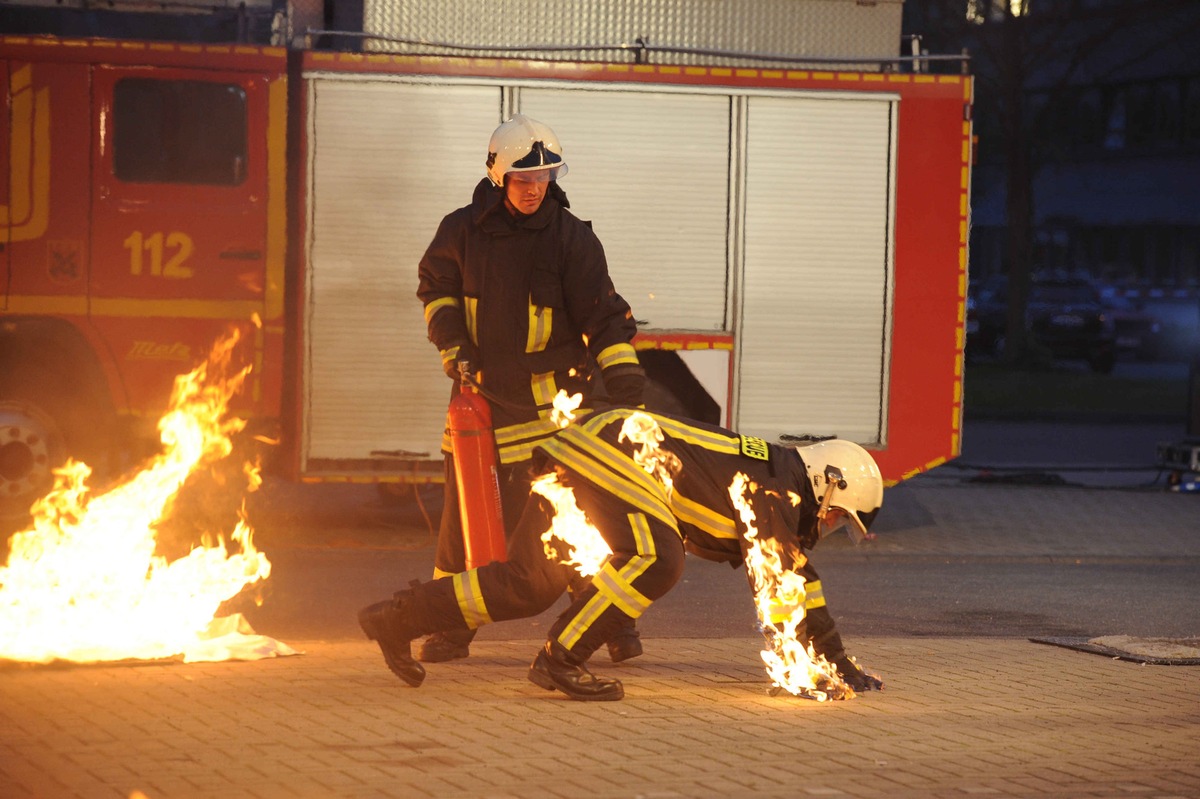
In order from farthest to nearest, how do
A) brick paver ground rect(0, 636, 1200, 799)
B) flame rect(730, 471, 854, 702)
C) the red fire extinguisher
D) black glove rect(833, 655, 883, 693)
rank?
1. the red fire extinguisher
2. black glove rect(833, 655, 883, 693)
3. flame rect(730, 471, 854, 702)
4. brick paver ground rect(0, 636, 1200, 799)

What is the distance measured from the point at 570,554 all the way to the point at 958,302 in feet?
18.1

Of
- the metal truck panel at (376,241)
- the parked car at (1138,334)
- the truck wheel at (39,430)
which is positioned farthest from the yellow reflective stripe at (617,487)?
the parked car at (1138,334)

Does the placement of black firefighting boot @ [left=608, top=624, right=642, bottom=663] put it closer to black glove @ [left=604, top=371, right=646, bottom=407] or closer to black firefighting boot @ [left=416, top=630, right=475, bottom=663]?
black firefighting boot @ [left=416, top=630, right=475, bottom=663]

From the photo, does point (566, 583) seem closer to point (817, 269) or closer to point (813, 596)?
point (813, 596)

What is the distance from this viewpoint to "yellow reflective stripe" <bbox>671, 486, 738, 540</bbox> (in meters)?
6.24

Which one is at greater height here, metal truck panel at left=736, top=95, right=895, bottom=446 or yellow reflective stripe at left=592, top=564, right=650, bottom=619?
metal truck panel at left=736, top=95, right=895, bottom=446

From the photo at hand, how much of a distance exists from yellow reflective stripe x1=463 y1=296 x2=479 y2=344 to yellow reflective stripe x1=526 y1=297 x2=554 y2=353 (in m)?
0.21

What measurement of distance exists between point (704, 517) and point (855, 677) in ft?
2.85

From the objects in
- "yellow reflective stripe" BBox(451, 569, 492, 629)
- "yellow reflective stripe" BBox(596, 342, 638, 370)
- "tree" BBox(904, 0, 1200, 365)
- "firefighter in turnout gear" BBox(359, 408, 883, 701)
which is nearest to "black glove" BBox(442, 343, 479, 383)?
"yellow reflective stripe" BBox(596, 342, 638, 370)

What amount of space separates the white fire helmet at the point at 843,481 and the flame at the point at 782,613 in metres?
0.26

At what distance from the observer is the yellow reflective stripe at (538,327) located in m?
6.98

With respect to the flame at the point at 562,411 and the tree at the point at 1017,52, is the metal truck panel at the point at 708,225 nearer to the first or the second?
the flame at the point at 562,411

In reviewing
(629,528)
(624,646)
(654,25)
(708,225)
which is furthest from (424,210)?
(629,528)

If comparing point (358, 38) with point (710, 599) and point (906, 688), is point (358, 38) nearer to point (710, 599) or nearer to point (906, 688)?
point (710, 599)
